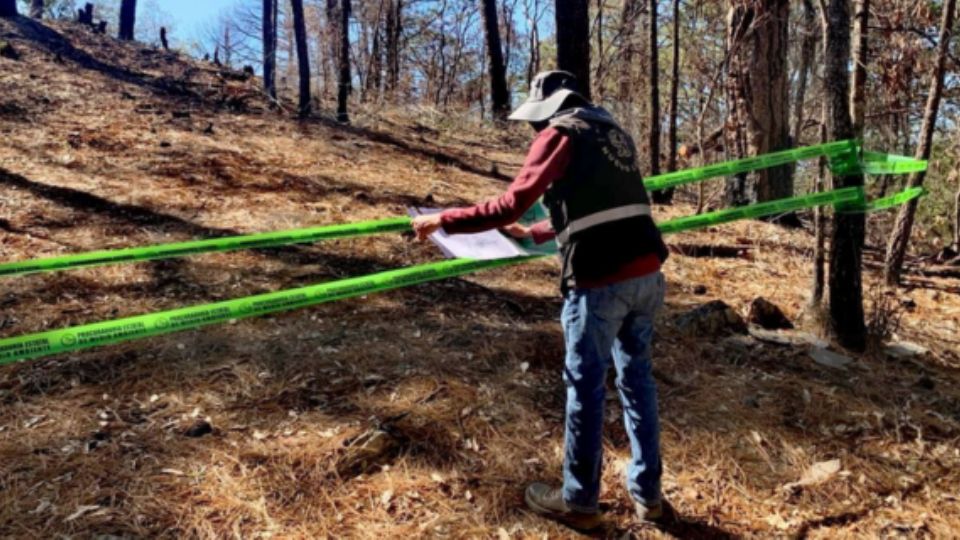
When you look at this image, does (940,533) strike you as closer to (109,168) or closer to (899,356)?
(899,356)

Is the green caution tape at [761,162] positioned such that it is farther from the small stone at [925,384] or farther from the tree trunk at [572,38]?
the tree trunk at [572,38]

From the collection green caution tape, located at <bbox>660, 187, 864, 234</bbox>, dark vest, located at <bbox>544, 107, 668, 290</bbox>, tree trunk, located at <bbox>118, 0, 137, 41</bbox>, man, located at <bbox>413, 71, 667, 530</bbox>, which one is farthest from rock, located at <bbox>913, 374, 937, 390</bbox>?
tree trunk, located at <bbox>118, 0, 137, 41</bbox>

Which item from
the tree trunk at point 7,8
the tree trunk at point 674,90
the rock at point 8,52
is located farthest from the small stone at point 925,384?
the tree trunk at point 7,8

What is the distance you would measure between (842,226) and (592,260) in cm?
270

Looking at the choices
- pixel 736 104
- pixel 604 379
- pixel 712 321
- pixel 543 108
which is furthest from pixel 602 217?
pixel 736 104

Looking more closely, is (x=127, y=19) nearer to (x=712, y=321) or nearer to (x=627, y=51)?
(x=627, y=51)

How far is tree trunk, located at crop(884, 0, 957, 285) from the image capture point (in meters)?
5.41

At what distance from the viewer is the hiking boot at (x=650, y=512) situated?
278 cm

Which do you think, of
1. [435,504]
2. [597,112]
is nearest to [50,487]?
[435,504]

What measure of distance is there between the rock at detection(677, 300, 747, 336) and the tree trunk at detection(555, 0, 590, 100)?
112 inches

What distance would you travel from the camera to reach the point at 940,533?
2787 millimetres

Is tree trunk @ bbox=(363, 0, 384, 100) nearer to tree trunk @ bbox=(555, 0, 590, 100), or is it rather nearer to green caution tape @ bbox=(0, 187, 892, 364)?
tree trunk @ bbox=(555, 0, 590, 100)

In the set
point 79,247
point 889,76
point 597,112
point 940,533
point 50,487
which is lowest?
point 940,533

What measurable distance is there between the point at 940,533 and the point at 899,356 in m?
1.96
